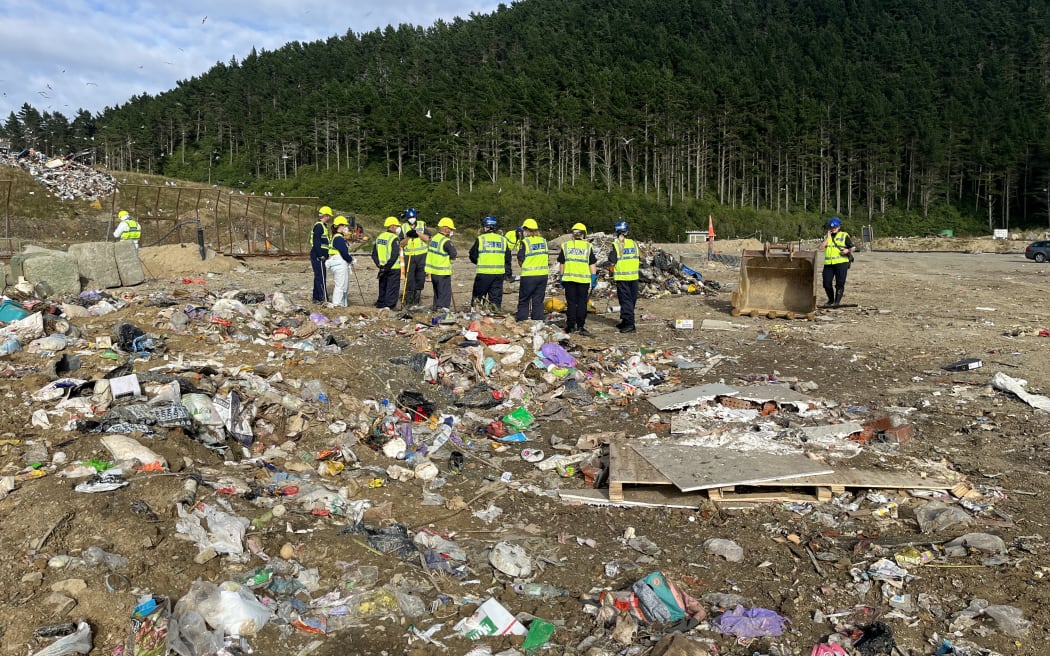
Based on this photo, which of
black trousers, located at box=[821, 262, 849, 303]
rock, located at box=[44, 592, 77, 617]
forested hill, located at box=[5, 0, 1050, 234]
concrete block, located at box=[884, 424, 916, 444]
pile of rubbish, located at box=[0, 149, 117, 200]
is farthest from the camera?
forested hill, located at box=[5, 0, 1050, 234]

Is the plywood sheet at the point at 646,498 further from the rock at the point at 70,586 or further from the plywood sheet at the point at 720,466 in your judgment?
the rock at the point at 70,586

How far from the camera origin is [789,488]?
4938 mm

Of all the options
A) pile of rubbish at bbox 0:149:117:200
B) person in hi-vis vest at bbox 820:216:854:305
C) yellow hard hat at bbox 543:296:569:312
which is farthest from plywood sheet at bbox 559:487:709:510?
pile of rubbish at bbox 0:149:117:200

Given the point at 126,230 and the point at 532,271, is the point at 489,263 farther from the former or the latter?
the point at 126,230

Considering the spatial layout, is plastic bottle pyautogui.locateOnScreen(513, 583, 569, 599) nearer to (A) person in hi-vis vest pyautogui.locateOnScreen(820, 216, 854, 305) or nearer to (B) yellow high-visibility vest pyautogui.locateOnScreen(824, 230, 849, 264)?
(A) person in hi-vis vest pyautogui.locateOnScreen(820, 216, 854, 305)

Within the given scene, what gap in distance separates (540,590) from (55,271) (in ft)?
35.8

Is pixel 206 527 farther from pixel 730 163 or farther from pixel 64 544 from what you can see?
pixel 730 163

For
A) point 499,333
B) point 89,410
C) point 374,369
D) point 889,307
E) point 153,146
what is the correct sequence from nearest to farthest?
point 89,410, point 374,369, point 499,333, point 889,307, point 153,146

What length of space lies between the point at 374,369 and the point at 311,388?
0.89m

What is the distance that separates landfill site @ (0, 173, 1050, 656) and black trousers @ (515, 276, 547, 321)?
1.11m

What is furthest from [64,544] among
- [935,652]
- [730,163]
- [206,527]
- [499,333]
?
[730,163]

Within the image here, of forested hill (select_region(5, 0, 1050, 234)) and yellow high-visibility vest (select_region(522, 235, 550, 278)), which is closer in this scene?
yellow high-visibility vest (select_region(522, 235, 550, 278))

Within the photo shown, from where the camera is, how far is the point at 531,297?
10.2 meters

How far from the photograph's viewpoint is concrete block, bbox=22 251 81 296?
37.4 ft
